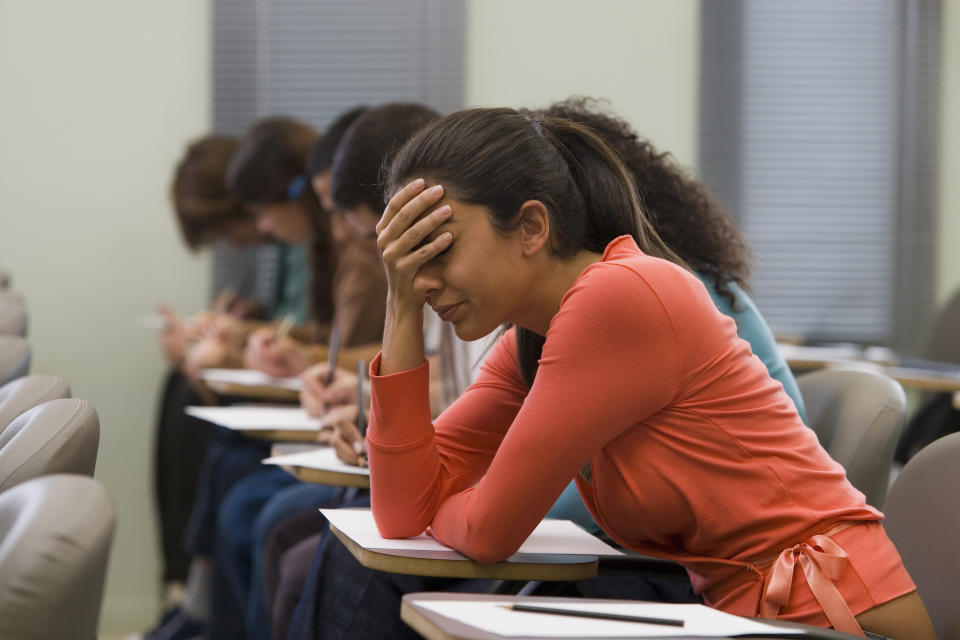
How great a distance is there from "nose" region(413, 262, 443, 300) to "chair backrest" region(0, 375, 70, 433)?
1.45ft

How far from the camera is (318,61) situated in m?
3.81

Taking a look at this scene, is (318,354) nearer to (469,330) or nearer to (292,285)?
(292,285)

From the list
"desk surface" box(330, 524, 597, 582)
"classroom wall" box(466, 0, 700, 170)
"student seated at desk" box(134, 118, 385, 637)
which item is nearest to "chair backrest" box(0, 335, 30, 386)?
"desk surface" box(330, 524, 597, 582)

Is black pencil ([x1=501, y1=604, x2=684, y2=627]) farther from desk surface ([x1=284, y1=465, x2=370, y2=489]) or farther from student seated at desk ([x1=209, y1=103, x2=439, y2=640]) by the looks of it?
student seated at desk ([x1=209, y1=103, x2=439, y2=640])

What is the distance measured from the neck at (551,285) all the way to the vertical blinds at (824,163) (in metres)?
2.73

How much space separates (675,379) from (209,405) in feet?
8.21

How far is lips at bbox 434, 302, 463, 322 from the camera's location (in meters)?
1.31

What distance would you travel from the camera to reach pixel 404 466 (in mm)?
1387

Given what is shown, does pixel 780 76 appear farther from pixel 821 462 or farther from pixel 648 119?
pixel 821 462

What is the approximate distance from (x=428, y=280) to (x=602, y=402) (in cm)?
27

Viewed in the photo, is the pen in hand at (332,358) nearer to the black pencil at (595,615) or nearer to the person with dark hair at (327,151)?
the person with dark hair at (327,151)

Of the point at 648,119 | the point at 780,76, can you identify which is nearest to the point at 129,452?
the point at 648,119

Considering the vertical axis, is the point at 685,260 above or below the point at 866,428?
above

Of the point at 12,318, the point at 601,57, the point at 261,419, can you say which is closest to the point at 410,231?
the point at 261,419
